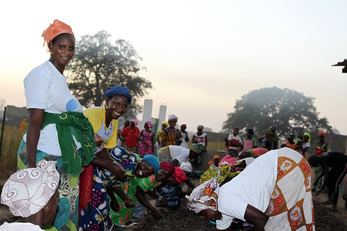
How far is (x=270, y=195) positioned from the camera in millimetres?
3504

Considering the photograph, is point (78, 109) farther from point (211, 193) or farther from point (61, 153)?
point (211, 193)

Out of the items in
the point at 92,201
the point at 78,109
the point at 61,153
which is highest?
the point at 78,109

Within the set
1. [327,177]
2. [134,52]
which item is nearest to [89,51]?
[134,52]

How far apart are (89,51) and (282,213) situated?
145ft

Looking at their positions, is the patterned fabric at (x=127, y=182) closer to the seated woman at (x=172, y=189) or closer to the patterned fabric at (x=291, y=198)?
the patterned fabric at (x=291, y=198)

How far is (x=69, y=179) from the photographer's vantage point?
328 centimetres

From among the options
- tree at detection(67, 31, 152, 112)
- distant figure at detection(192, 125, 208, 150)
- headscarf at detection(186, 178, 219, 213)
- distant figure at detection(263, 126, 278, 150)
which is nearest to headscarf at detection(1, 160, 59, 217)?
headscarf at detection(186, 178, 219, 213)

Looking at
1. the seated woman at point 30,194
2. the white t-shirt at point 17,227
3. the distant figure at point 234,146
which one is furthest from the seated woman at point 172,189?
the white t-shirt at point 17,227

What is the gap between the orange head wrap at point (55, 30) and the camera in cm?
315

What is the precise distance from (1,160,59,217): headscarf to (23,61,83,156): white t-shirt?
651 mm

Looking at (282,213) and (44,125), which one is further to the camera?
(282,213)

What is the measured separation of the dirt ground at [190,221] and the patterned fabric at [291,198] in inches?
121

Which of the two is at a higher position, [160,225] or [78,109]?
[78,109]

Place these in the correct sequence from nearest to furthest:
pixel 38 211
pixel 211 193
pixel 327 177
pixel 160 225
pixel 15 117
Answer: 1. pixel 38 211
2. pixel 211 193
3. pixel 160 225
4. pixel 327 177
5. pixel 15 117
